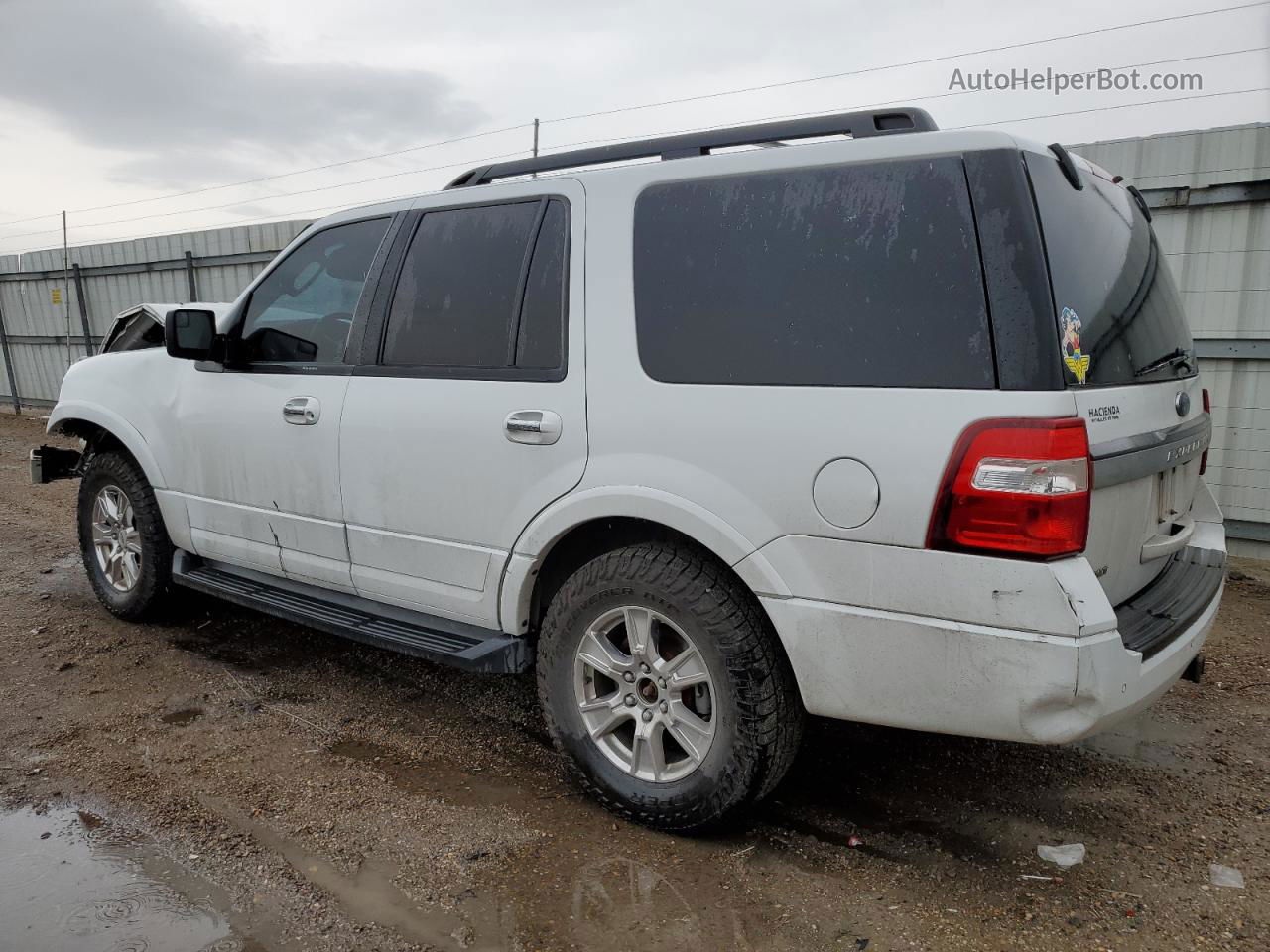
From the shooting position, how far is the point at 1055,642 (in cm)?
210

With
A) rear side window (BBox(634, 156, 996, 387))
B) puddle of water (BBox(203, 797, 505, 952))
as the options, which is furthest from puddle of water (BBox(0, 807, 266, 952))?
rear side window (BBox(634, 156, 996, 387))

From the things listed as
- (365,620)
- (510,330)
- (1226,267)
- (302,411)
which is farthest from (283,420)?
(1226,267)

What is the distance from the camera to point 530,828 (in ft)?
9.30

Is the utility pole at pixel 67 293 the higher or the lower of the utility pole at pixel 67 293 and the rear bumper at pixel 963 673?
the higher

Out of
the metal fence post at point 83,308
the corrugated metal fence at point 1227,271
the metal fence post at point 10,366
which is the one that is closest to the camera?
the corrugated metal fence at point 1227,271

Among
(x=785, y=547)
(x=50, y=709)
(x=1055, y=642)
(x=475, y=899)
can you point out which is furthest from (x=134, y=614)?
(x=1055, y=642)

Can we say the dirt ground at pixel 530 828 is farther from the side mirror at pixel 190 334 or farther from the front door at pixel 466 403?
A: the side mirror at pixel 190 334

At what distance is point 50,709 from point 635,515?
285cm

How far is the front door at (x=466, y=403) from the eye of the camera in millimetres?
2887

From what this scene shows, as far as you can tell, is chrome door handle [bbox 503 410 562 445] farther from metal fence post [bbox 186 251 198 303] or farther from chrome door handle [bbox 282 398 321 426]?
metal fence post [bbox 186 251 198 303]

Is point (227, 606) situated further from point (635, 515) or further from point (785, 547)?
point (785, 547)

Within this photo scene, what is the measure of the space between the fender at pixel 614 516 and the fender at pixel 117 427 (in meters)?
2.27

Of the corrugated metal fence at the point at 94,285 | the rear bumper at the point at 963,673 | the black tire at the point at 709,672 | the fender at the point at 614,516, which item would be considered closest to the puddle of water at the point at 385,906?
the black tire at the point at 709,672

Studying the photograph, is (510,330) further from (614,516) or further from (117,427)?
(117,427)
